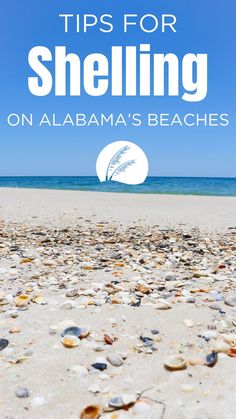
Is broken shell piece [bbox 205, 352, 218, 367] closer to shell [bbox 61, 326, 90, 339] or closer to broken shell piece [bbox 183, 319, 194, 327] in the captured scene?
broken shell piece [bbox 183, 319, 194, 327]

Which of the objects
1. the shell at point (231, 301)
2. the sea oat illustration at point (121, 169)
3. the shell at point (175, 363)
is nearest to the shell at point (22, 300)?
the shell at point (175, 363)

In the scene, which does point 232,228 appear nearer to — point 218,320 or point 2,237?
point 2,237

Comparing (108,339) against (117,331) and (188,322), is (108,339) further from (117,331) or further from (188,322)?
(188,322)

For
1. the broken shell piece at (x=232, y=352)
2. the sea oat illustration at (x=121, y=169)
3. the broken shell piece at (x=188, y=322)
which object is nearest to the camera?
the broken shell piece at (x=232, y=352)

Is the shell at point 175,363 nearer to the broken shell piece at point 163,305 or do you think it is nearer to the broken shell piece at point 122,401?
the broken shell piece at point 122,401

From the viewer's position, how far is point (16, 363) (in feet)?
8.44

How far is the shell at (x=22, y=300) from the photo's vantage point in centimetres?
361

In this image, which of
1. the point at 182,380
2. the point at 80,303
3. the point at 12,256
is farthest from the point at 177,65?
the point at 182,380

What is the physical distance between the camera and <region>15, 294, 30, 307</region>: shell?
11.8 feet

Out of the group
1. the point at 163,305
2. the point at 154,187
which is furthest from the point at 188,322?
the point at 154,187

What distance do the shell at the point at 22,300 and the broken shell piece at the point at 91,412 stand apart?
1.67 metres

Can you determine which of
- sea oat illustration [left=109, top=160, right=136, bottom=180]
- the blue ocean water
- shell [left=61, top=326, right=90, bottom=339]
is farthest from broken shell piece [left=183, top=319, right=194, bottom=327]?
the blue ocean water

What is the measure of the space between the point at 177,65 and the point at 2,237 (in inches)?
319

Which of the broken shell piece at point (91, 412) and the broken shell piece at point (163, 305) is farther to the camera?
the broken shell piece at point (163, 305)
